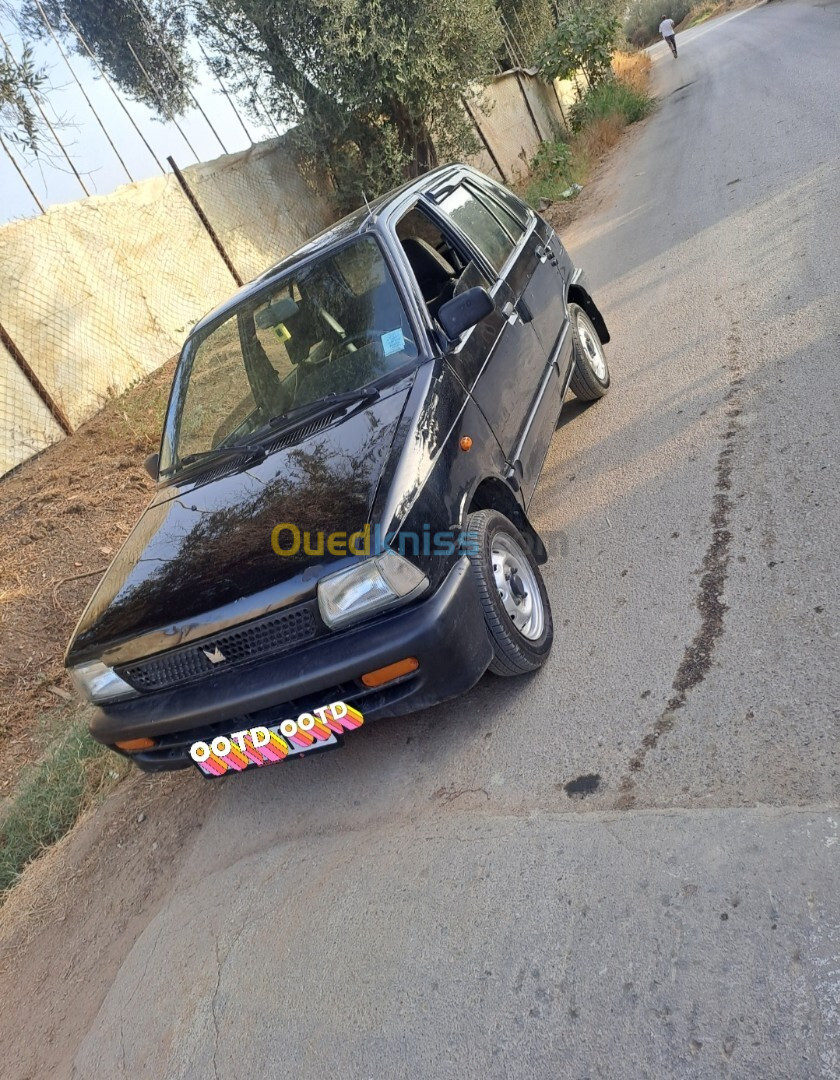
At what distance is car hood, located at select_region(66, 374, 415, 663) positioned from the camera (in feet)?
9.59

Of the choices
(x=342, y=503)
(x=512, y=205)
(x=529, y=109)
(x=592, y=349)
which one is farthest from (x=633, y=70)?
(x=342, y=503)

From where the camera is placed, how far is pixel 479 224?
193 inches

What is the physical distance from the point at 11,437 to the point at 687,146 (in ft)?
36.7

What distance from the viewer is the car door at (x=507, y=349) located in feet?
12.9

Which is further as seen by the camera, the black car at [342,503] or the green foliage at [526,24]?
the green foliage at [526,24]

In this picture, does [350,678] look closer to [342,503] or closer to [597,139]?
[342,503]

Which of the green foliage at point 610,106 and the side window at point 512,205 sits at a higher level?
the side window at point 512,205

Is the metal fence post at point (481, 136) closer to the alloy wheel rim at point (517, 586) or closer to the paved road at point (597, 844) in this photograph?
the paved road at point (597, 844)

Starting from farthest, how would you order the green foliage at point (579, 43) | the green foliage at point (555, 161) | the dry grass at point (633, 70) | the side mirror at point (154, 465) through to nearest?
1. the dry grass at point (633, 70)
2. the green foliage at point (579, 43)
3. the green foliage at point (555, 161)
4. the side mirror at point (154, 465)

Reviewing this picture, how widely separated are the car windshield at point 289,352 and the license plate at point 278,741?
1468mm

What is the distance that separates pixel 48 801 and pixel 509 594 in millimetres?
2587

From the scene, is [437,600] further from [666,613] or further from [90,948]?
[90,948]

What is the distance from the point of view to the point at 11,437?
764 cm

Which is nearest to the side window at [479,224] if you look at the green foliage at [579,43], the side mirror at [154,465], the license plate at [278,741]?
the side mirror at [154,465]
